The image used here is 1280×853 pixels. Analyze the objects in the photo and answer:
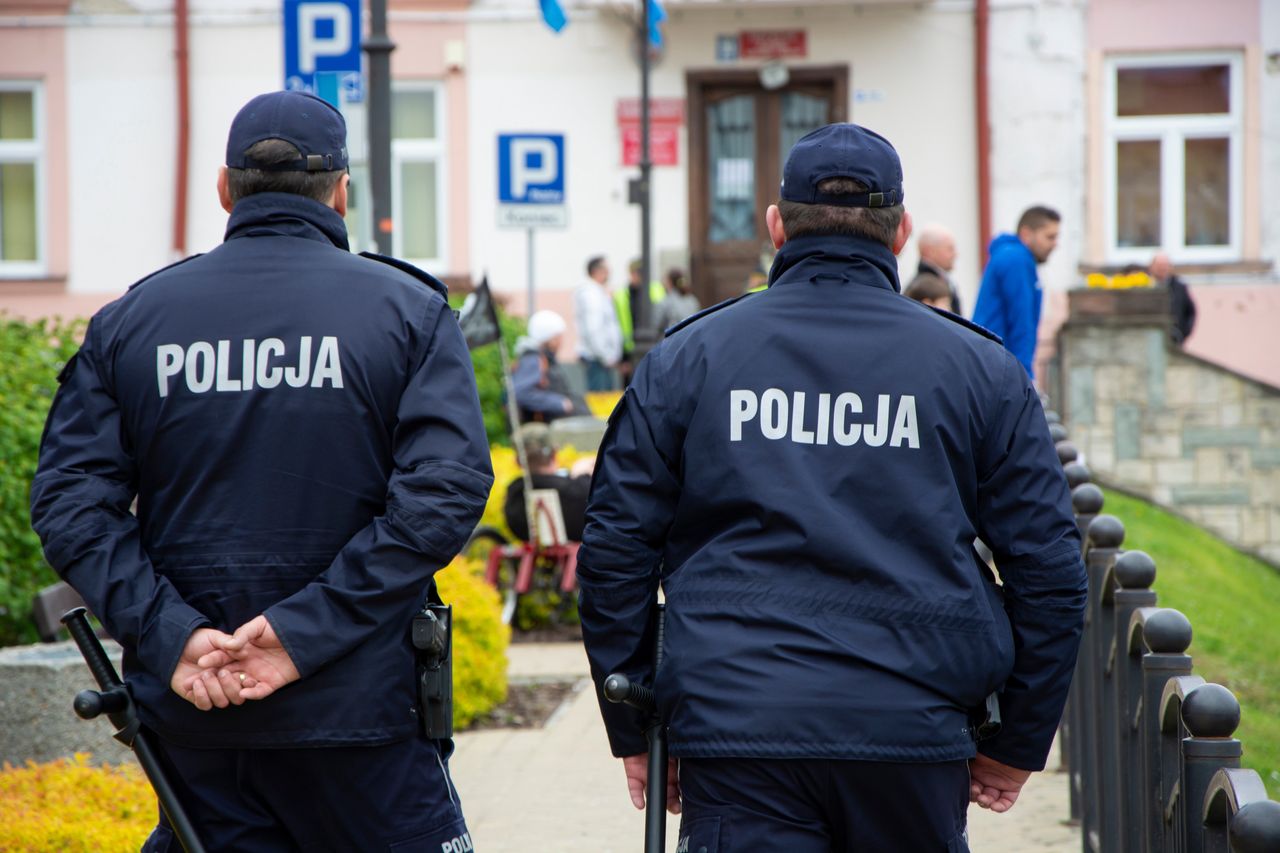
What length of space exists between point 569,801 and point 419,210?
634 inches

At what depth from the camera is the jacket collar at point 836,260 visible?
10.4 feet

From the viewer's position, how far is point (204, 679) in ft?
10.3

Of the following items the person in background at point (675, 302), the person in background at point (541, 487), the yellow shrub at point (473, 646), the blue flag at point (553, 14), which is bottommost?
the yellow shrub at point (473, 646)

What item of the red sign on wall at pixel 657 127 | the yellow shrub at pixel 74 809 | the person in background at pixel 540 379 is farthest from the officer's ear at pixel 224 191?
the red sign on wall at pixel 657 127

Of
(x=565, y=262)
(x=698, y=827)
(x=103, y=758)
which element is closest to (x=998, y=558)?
(x=698, y=827)

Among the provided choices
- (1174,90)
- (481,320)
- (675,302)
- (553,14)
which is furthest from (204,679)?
(1174,90)

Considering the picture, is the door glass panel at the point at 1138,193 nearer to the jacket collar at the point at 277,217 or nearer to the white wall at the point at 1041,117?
the white wall at the point at 1041,117

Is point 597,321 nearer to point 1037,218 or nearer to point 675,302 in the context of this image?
point 675,302

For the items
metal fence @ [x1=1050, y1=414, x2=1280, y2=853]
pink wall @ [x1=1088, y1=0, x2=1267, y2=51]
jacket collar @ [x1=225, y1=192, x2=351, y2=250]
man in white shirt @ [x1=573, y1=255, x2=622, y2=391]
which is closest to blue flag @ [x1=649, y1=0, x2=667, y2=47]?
man in white shirt @ [x1=573, y1=255, x2=622, y2=391]

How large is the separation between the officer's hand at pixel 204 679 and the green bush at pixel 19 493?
3428 millimetres

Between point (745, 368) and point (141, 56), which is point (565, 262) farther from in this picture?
point (745, 368)

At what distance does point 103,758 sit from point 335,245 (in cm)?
286

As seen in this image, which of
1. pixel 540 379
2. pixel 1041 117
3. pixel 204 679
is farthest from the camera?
pixel 1041 117

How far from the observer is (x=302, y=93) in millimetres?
3461
